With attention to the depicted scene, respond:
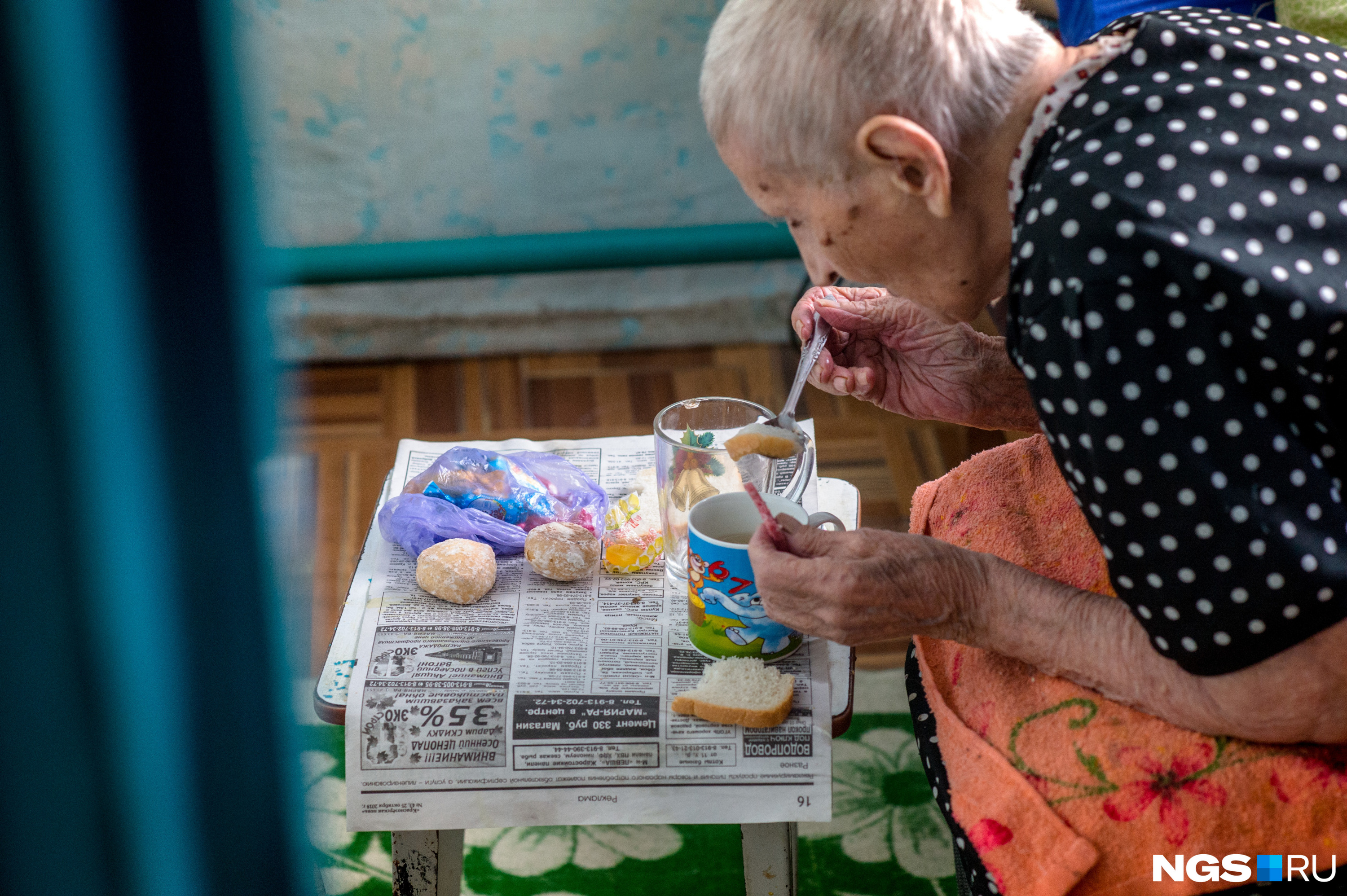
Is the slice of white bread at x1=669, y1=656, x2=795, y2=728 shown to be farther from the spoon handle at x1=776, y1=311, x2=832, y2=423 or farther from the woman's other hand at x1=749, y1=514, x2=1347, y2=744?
the spoon handle at x1=776, y1=311, x2=832, y2=423

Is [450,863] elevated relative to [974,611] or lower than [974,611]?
lower

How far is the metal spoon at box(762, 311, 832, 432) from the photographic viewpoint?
101cm

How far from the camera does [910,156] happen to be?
0.74 m

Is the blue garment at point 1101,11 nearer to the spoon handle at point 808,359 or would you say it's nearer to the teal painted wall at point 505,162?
the spoon handle at point 808,359

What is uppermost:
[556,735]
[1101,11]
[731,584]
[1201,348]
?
[1101,11]

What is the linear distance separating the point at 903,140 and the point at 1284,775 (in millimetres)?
492

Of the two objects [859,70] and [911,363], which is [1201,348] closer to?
[859,70]

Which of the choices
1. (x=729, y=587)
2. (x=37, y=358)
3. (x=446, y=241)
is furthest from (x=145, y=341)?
(x=446, y=241)

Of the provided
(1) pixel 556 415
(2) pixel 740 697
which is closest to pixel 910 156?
(2) pixel 740 697

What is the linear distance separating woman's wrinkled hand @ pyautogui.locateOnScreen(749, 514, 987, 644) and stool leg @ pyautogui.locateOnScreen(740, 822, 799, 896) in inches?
7.0

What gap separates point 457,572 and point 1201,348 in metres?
0.62

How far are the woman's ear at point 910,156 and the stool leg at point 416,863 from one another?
61cm

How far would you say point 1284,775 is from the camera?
0.74 meters

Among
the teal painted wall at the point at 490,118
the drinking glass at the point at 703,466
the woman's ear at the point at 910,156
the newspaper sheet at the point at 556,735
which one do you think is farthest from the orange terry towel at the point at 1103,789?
the teal painted wall at the point at 490,118
